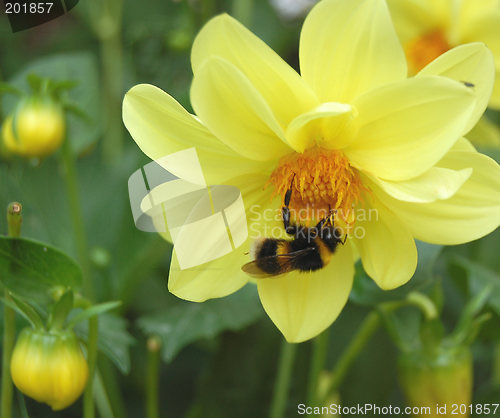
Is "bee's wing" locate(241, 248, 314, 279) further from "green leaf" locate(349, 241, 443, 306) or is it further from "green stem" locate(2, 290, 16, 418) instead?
"green stem" locate(2, 290, 16, 418)

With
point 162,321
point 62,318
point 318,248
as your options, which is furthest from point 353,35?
point 162,321

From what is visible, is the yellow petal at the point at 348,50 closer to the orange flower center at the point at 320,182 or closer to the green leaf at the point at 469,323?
the orange flower center at the point at 320,182

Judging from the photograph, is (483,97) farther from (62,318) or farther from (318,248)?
(62,318)

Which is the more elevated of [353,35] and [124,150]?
[353,35]

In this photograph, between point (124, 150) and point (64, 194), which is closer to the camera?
point (64, 194)

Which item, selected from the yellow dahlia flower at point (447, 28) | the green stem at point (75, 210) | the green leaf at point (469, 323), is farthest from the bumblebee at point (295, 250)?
the yellow dahlia flower at point (447, 28)

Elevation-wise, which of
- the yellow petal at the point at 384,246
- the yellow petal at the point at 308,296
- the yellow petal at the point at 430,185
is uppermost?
the yellow petal at the point at 430,185
